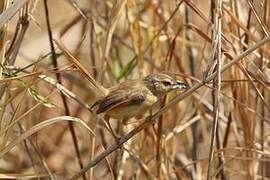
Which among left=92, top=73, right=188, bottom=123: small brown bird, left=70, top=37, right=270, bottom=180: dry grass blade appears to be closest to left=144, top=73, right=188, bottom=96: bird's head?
left=92, top=73, right=188, bottom=123: small brown bird

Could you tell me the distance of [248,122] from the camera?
81.3 inches

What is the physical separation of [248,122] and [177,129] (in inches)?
15.3

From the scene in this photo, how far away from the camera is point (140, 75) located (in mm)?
2365

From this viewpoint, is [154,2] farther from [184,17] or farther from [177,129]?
[177,129]

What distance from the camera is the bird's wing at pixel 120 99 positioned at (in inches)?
70.1

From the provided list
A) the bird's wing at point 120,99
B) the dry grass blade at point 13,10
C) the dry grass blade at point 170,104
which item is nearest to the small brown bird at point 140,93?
the bird's wing at point 120,99

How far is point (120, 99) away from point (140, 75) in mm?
585

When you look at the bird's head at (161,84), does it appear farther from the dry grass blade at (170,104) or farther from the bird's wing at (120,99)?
the dry grass blade at (170,104)

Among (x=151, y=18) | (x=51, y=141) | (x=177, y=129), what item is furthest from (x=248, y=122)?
(x=51, y=141)

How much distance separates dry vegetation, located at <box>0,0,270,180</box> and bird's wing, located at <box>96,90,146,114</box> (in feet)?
0.23

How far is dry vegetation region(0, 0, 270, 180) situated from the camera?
1.69 metres

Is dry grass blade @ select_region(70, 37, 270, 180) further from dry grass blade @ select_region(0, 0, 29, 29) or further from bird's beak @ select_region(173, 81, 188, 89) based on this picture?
dry grass blade @ select_region(0, 0, 29, 29)

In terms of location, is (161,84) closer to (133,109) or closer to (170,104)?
(133,109)

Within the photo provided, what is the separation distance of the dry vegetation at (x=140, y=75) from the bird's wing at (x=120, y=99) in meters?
0.07
